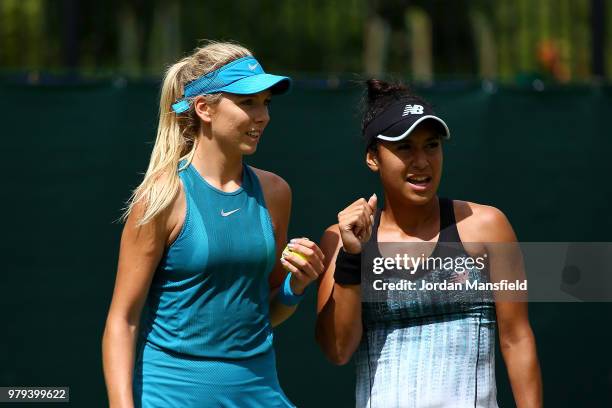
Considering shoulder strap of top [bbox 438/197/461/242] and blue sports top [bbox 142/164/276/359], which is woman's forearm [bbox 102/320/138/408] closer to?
blue sports top [bbox 142/164/276/359]

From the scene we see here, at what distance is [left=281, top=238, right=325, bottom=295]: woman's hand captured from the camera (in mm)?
2801

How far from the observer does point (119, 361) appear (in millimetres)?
2752

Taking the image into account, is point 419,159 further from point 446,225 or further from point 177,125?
point 177,125

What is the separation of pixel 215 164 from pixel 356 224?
1.64ft

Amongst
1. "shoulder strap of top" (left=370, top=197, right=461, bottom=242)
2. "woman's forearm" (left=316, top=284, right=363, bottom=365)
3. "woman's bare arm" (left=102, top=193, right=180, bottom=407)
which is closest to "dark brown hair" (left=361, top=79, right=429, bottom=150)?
"shoulder strap of top" (left=370, top=197, right=461, bottom=242)

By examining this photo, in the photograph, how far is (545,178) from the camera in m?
4.59

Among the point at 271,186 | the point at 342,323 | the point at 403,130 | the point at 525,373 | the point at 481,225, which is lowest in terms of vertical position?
the point at 525,373

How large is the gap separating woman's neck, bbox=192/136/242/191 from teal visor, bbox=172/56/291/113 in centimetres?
14

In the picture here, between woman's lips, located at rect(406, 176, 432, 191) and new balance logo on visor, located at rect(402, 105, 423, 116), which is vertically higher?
new balance logo on visor, located at rect(402, 105, 423, 116)

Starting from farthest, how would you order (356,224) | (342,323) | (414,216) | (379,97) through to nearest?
(379,97) < (414,216) < (342,323) < (356,224)

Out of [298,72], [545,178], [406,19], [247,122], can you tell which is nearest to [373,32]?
[406,19]

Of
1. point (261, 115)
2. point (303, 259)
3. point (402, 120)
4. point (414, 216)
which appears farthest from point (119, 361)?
point (402, 120)

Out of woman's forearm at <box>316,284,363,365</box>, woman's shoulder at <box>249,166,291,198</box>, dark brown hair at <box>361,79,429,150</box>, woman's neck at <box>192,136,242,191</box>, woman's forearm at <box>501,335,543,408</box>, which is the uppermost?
dark brown hair at <box>361,79,429,150</box>

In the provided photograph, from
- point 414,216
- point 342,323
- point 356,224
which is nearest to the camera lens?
point 356,224
